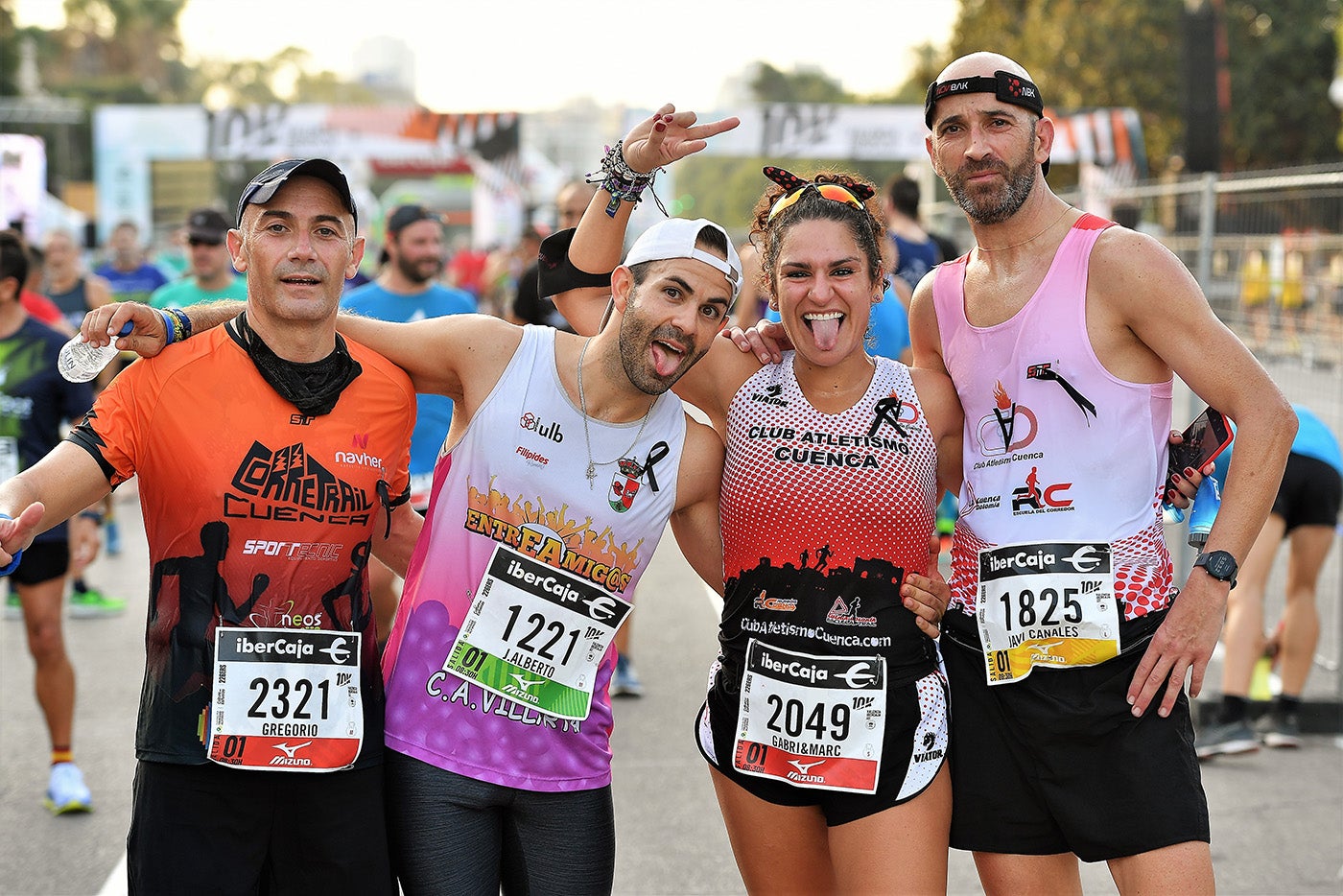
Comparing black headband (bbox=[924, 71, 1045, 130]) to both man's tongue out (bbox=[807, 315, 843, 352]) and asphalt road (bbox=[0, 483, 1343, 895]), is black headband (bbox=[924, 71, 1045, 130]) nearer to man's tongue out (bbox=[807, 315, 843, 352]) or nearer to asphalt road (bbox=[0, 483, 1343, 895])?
man's tongue out (bbox=[807, 315, 843, 352])

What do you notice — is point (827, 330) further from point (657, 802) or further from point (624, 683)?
point (624, 683)

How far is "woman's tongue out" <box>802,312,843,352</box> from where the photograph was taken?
3199mm

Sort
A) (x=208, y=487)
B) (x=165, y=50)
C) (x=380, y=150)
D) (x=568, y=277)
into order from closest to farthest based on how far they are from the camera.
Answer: (x=208, y=487) → (x=568, y=277) → (x=380, y=150) → (x=165, y=50)

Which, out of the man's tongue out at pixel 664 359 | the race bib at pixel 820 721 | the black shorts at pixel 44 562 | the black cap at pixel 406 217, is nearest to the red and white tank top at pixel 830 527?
the race bib at pixel 820 721

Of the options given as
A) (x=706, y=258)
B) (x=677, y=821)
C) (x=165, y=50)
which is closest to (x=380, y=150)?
(x=677, y=821)

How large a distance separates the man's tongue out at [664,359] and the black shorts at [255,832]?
→ 1.09 metres

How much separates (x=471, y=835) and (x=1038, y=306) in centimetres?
177

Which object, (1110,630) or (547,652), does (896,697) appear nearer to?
(1110,630)

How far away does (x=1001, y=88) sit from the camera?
3.24m

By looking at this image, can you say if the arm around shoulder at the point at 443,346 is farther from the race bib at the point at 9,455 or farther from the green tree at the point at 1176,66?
the green tree at the point at 1176,66

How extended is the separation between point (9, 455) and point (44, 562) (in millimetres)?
752

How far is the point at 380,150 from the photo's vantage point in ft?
75.9

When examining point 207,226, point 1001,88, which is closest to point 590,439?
point 1001,88

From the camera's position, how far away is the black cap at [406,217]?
7.25 meters
